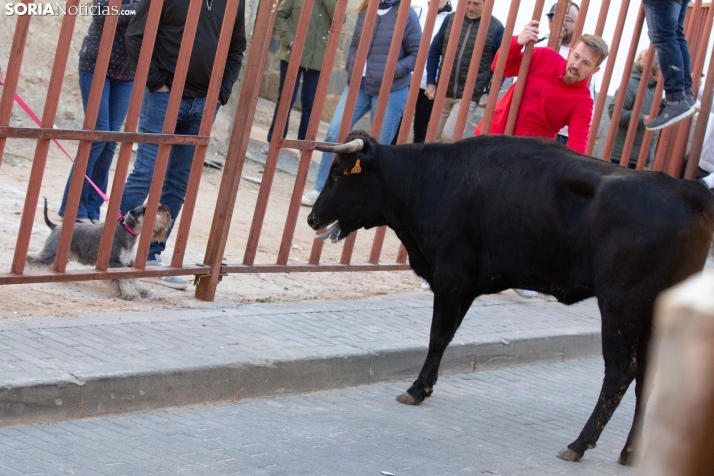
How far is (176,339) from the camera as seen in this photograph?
5.11 metres

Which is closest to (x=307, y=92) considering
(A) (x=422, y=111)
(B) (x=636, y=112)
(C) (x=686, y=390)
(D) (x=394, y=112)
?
(A) (x=422, y=111)

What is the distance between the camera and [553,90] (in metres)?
7.09

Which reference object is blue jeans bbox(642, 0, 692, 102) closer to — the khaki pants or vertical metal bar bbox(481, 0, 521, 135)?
vertical metal bar bbox(481, 0, 521, 135)

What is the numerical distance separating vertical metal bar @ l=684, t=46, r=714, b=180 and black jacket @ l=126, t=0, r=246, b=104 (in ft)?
16.0

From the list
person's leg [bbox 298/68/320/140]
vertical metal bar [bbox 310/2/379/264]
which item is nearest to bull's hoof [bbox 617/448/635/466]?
vertical metal bar [bbox 310/2/379/264]

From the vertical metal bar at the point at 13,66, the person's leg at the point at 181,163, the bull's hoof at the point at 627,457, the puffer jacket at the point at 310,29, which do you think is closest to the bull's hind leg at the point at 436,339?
the bull's hoof at the point at 627,457

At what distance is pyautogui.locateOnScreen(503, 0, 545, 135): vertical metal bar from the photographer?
7363mm

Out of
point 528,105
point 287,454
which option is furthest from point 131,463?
point 528,105

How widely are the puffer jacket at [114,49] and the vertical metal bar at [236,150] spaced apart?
110cm

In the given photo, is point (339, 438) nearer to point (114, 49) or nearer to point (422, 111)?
point (114, 49)

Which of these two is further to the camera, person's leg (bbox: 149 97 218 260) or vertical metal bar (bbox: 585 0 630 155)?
vertical metal bar (bbox: 585 0 630 155)

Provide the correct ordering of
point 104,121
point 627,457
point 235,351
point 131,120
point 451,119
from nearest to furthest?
point 627,457, point 235,351, point 131,120, point 104,121, point 451,119

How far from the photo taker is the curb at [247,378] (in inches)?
162

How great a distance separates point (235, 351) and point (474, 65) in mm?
3497
